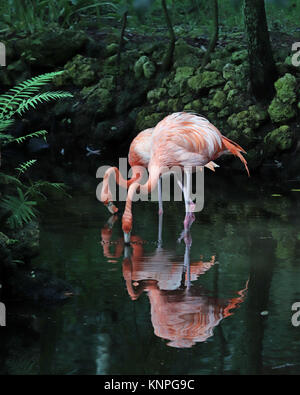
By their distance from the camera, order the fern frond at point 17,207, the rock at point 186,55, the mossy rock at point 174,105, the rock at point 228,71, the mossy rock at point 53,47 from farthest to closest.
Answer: the mossy rock at point 53,47 < the rock at point 186,55 < the mossy rock at point 174,105 < the rock at point 228,71 < the fern frond at point 17,207

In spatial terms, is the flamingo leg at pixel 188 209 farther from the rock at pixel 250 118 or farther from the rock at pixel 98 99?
the rock at pixel 98 99

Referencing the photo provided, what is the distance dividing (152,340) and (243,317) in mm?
753

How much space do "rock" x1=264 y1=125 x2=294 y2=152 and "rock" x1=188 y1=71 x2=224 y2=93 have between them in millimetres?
1802

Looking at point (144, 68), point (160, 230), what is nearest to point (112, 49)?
point (144, 68)

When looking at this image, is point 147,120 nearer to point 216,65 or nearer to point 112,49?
point 216,65

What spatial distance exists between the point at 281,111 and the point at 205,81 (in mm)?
1863

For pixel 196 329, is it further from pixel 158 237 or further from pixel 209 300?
pixel 158 237

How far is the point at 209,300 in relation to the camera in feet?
18.3

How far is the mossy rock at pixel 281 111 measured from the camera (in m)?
12.8

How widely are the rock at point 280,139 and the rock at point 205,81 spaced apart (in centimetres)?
180

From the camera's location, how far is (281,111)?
42.0ft

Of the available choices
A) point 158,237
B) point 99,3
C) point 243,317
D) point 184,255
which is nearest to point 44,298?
point 243,317

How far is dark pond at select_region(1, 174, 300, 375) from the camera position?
4457 millimetres

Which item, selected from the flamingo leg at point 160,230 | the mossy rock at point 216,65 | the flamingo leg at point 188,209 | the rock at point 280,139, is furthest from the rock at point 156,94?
the flamingo leg at point 188,209
